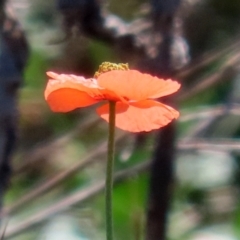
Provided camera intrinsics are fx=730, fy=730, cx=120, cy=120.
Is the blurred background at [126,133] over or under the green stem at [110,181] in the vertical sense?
over

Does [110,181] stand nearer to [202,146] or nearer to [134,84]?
[134,84]

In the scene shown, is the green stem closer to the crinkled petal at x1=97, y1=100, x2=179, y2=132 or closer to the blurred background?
the crinkled petal at x1=97, y1=100, x2=179, y2=132

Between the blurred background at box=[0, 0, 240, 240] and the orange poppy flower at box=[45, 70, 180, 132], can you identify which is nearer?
the orange poppy flower at box=[45, 70, 180, 132]

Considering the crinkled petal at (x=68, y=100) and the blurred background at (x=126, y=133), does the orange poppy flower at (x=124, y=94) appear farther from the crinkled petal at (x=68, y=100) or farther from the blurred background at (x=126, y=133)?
the blurred background at (x=126, y=133)

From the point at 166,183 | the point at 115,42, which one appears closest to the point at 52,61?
the point at 115,42

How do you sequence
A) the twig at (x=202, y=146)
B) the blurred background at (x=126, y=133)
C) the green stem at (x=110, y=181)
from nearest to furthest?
1. the green stem at (x=110, y=181)
2. the blurred background at (x=126, y=133)
3. the twig at (x=202, y=146)

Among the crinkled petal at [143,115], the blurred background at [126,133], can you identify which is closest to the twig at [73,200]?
the blurred background at [126,133]

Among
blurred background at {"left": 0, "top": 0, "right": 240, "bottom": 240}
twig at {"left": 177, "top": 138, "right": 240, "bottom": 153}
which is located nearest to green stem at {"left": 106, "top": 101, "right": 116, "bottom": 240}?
blurred background at {"left": 0, "top": 0, "right": 240, "bottom": 240}
